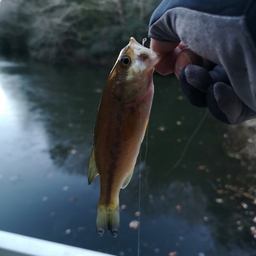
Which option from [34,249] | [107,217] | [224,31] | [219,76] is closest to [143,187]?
[34,249]

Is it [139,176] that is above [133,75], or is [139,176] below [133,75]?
below

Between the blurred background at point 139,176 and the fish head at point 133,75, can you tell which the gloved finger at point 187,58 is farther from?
the blurred background at point 139,176

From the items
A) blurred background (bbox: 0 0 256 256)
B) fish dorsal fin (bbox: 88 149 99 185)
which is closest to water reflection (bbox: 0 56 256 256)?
blurred background (bbox: 0 0 256 256)

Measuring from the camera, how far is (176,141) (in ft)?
13.6

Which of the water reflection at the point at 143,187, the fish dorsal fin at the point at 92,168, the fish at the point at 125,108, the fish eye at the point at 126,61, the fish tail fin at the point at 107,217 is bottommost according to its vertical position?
the water reflection at the point at 143,187

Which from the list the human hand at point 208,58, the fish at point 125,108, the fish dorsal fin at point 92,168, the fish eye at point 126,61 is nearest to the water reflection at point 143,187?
the fish dorsal fin at point 92,168

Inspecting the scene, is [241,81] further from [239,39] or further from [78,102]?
[78,102]

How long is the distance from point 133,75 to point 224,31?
13.3 inches

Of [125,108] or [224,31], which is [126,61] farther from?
[224,31]

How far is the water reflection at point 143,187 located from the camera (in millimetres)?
2576

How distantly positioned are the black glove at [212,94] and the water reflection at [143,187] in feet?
5.54

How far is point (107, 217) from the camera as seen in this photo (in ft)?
3.98

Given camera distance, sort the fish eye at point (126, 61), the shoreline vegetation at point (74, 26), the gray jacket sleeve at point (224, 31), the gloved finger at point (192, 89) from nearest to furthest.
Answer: the gray jacket sleeve at point (224, 31), the fish eye at point (126, 61), the gloved finger at point (192, 89), the shoreline vegetation at point (74, 26)

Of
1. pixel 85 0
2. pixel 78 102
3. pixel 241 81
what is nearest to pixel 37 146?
pixel 78 102
